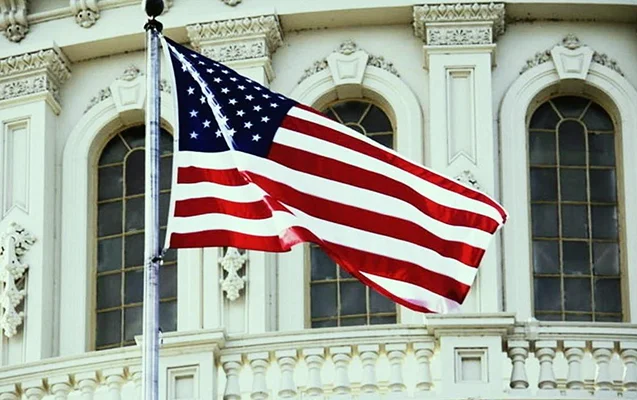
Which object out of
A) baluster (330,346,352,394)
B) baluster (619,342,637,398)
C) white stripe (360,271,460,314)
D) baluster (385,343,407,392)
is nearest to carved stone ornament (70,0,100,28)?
baluster (330,346,352,394)

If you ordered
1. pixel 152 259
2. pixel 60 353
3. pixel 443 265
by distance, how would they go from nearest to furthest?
1. pixel 152 259
2. pixel 443 265
3. pixel 60 353

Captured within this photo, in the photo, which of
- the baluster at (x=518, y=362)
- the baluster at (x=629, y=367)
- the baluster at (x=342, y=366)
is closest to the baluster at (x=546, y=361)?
the baluster at (x=518, y=362)

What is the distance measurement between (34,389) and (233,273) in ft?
15.1

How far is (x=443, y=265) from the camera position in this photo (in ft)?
98.0

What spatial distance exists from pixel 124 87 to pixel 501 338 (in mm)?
8969

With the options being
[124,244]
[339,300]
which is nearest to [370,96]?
[339,300]

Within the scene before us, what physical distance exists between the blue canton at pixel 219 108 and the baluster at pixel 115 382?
3.48 m

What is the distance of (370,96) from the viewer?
1485 inches

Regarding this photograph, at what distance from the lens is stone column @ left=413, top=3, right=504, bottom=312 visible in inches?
1441

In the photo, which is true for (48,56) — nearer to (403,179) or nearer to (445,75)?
(445,75)

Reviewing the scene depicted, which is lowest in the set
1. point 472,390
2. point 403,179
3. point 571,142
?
point 472,390

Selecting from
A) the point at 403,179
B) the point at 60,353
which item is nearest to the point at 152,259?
the point at 403,179

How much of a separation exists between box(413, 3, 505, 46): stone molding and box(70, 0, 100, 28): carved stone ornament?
423cm

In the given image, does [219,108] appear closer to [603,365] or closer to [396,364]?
[396,364]
